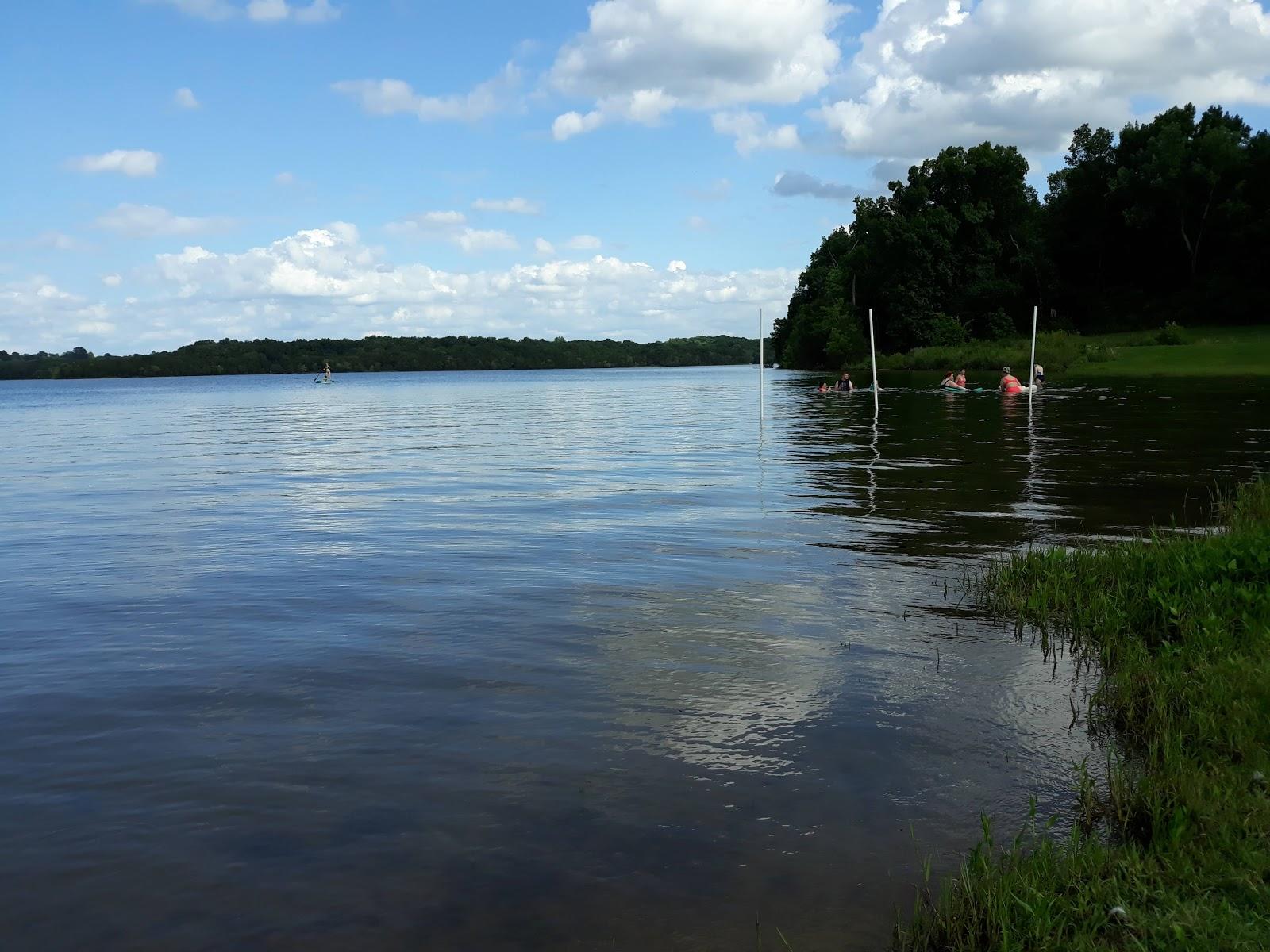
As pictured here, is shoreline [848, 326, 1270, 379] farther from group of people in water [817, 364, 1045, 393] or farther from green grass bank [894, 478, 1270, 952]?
green grass bank [894, 478, 1270, 952]

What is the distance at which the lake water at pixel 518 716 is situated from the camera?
5441 mm

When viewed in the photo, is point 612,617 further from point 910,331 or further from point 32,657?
point 910,331

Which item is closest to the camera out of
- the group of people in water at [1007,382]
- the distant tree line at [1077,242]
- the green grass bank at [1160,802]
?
the green grass bank at [1160,802]

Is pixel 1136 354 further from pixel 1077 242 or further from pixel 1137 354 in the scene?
pixel 1077 242

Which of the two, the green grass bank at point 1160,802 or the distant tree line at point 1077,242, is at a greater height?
the distant tree line at point 1077,242

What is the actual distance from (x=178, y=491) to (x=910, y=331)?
315 feet

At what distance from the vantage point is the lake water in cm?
544

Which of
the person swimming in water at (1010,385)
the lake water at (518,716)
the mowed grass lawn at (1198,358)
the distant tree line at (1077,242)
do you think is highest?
the distant tree line at (1077,242)

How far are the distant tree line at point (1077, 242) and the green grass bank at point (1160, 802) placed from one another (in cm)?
8905

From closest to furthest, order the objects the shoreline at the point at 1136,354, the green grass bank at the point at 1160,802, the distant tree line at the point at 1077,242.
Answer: the green grass bank at the point at 1160,802 → the shoreline at the point at 1136,354 → the distant tree line at the point at 1077,242

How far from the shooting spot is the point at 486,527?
17844 mm

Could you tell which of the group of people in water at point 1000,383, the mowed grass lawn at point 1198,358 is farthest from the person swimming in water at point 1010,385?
the mowed grass lawn at point 1198,358

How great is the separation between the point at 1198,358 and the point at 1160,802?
73.9m

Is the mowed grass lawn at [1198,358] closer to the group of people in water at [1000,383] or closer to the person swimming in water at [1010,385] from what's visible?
the group of people in water at [1000,383]
